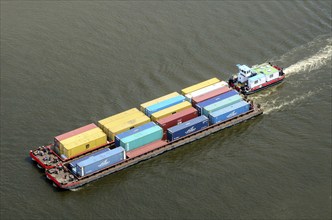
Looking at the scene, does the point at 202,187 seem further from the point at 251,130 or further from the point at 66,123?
the point at 66,123

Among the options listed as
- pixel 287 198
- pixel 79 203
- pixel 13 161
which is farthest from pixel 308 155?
pixel 13 161

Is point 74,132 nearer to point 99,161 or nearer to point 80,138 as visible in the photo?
point 80,138

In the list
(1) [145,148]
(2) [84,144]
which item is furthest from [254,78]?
(2) [84,144]

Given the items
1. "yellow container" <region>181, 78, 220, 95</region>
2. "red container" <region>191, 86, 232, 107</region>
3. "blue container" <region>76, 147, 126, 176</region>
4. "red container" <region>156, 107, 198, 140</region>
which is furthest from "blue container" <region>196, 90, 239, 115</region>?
"blue container" <region>76, 147, 126, 176</region>

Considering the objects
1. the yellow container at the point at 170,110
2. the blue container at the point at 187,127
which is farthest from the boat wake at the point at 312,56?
the blue container at the point at 187,127

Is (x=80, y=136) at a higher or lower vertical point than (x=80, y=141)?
higher

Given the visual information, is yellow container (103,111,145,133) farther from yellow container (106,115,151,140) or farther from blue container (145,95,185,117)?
blue container (145,95,185,117)
